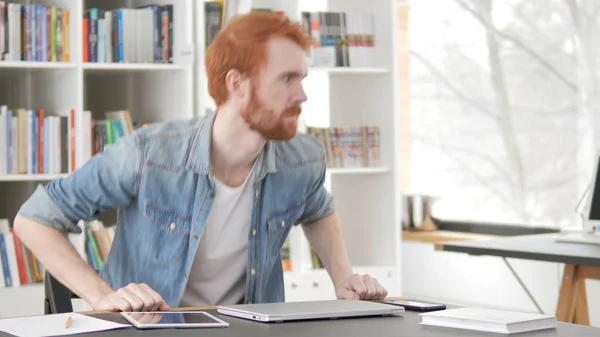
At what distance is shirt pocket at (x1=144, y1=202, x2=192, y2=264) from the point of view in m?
2.14

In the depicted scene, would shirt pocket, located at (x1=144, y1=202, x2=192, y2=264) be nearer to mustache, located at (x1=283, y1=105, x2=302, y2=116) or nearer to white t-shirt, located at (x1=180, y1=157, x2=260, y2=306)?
white t-shirt, located at (x1=180, y1=157, x2=260, y2=306)

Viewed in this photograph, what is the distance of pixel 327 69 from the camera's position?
4219mm

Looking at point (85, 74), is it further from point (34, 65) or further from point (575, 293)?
point (575, 293)

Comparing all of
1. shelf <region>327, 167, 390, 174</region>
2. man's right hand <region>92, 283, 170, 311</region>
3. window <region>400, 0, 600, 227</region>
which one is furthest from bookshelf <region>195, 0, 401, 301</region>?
man's right hand <region>92, 283, 170, 311</region>

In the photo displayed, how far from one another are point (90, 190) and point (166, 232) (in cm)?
19

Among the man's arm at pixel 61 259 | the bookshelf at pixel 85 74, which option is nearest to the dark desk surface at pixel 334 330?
the man's arm at pixel 61 259

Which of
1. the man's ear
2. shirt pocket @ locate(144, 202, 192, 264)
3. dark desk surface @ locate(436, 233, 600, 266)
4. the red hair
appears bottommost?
dark desk surface @ locate(436, 233, 600, 266)

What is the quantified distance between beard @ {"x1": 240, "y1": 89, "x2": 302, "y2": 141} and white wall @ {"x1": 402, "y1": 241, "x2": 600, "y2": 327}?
259cm

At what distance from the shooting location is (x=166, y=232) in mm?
2158

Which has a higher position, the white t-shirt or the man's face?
the man's face

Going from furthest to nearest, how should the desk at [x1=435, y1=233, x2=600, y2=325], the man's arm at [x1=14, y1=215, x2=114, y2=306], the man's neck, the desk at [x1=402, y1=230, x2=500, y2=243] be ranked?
1. the desk at [x1=402, y1=230, x2=500, y2=243]
2. the desk at [x1=435, y1=233, x2=600, y2=325]
3. the man's neck
4. the man's arm at [x1=14, y1=215, x2=114, y2=306]

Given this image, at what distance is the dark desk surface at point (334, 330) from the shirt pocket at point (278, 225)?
1.76ft

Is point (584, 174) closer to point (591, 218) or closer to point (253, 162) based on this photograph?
point (591, 218)

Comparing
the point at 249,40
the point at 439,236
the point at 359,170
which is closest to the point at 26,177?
the point at 359,170
